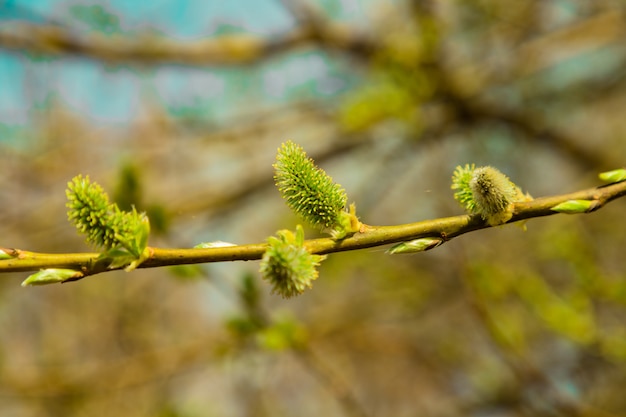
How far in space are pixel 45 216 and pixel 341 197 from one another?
3.31 metres

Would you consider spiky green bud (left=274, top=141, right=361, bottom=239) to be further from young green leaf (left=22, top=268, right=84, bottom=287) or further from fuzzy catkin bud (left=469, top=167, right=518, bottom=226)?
young green leaf (left=22, top=268, right=84, bottom=287)

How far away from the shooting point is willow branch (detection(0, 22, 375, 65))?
11.2ft

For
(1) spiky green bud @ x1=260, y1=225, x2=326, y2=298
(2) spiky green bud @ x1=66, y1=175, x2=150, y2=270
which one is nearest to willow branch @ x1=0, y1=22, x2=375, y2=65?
(2) spiky green bud @ x1=66, y1=175, x2=150, y2=270

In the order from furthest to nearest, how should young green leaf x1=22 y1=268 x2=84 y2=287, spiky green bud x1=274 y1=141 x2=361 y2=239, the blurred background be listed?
the blurred background → spiky green bud x1=274 y1=141 x2=361 y2=239 → young green leaf x1=22 y1=268 x2=84 y2=287

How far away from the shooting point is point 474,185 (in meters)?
1.09

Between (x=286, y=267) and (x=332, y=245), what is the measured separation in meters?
0.13

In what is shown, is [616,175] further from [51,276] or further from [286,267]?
[51,276]

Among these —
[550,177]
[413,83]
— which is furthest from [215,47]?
[550,177]

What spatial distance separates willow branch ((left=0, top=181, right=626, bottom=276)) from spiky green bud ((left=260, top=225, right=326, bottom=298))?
40mm

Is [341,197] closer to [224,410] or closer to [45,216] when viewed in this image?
[45,216]

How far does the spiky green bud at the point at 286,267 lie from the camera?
988mm

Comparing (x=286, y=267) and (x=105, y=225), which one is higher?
(x=105, y=225)

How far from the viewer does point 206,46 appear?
3803 mm

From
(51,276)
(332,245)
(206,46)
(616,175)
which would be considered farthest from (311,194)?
(206,46)
